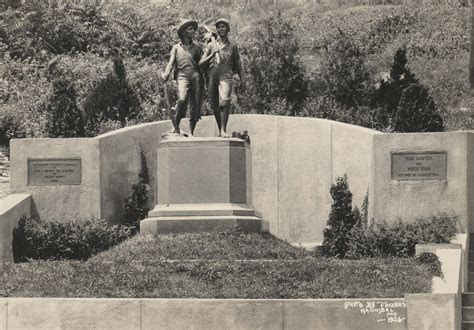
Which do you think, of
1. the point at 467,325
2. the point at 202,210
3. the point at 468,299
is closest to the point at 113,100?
the point at 202,210

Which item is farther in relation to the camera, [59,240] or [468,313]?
[59,240]

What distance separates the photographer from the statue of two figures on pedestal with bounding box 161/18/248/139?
96.2 ft

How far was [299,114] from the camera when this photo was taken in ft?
125

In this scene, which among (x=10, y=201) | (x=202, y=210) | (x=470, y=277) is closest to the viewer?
(x=470, y=277)

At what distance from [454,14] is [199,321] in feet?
90.8

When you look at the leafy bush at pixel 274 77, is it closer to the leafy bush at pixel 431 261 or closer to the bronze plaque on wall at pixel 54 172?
the bronze plaque on wall at pixel 54 172

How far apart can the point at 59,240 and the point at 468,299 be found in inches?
381

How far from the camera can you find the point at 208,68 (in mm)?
29531

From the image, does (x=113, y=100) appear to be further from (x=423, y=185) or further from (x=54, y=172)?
(x=423, y=185)

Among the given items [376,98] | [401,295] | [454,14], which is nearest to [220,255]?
[401,295]

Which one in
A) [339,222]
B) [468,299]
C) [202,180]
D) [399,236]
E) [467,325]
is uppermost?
[202,180]

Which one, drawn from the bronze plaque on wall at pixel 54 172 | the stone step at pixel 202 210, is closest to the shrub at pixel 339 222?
the stone step at pixel 202 210

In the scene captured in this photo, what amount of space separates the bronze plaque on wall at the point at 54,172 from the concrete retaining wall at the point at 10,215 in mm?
547

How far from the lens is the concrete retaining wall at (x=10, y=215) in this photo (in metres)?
28.9
